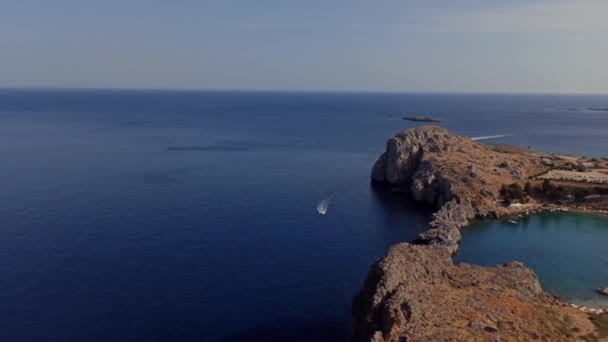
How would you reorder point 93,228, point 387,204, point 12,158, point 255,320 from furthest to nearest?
1. point 12,158
2. point 387,204
3. point 93,228
4. point 255,320

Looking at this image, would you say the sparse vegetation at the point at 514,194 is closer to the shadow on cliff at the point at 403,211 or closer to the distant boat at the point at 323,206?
the shadow on cliff at the point at 403,211

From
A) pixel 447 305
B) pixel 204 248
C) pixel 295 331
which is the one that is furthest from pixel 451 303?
pixel 204 248

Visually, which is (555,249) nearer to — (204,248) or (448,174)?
(448,174)

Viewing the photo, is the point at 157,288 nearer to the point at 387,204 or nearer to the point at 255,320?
the point at 255,320

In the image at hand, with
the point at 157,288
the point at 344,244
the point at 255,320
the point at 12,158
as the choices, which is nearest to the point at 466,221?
the point at 344,244

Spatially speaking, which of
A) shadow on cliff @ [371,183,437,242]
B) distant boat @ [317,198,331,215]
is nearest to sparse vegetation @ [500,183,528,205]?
shadow on cliff @ [371,183,437,242]

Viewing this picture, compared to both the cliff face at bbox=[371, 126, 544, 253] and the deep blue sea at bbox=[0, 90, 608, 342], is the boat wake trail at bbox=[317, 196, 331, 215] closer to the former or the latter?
the deep blue sea at bbox=[0, 90, 608, 342]
